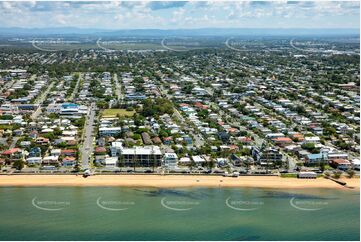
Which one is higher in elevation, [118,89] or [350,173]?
[118,89]

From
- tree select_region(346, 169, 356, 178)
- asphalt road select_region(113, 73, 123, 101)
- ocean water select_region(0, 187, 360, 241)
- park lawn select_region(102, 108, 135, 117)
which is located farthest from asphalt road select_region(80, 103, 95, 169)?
tree select_region(346, 169, 356, 178)

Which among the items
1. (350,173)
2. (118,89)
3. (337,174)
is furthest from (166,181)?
(118,89)

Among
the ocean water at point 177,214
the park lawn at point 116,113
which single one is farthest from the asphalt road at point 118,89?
the ocean water at point 177,214

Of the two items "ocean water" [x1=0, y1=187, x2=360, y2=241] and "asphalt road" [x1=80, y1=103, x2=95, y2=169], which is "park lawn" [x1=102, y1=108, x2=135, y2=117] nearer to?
"asphalt road" [x1=80, y1=103, x2=95, y2=169]

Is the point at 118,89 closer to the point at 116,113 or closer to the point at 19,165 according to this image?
the point at 116,113

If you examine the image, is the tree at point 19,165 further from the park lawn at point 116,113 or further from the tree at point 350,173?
the tree at point 350,173

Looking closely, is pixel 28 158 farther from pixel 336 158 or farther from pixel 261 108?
pixel 261 108
